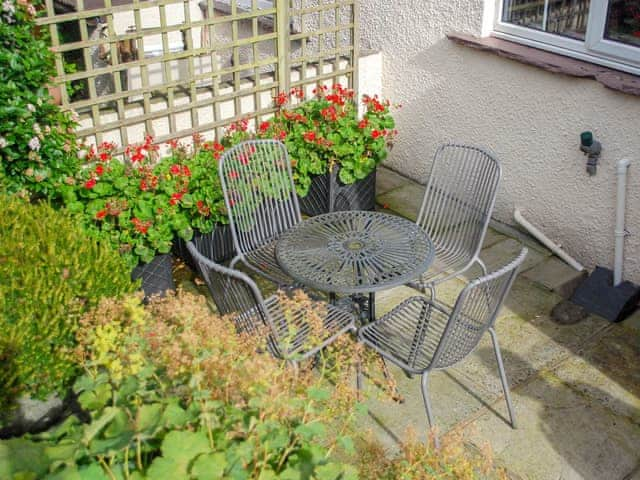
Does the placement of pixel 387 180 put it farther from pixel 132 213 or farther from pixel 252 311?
pixel 252 311

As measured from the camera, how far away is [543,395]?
3.76 meters

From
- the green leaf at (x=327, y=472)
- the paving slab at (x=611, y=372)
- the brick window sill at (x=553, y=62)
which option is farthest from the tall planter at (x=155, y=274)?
the brick window sill at (x=553, y=62)

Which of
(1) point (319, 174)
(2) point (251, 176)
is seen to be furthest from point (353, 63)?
(2) point (251, 176)

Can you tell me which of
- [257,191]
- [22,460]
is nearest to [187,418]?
[22,460]

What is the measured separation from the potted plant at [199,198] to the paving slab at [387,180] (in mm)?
1642

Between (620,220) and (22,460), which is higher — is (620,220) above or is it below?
below

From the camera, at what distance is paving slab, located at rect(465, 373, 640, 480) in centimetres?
331

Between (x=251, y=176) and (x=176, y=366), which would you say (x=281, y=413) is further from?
(x=251, y=176)

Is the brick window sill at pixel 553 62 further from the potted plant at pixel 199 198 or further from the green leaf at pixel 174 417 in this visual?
the green leaf at pixel 174 417

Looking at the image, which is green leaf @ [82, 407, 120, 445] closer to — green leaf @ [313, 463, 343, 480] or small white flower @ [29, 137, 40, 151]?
green leaf @ [313, 463, 343, 480]

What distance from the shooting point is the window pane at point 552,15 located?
4.61m

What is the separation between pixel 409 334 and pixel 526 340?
982 millimetres

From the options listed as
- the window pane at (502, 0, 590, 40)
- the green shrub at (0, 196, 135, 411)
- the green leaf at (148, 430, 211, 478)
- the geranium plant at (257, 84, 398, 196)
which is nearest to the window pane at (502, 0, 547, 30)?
the window pane at (502, 0, 590, 40)

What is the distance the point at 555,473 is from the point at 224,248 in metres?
2.34
